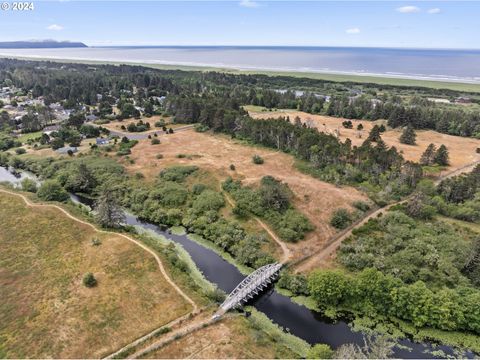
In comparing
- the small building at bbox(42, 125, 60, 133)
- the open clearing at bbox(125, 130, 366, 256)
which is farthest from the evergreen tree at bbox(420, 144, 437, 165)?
the small building at bbox(42, 125, 60, 133)

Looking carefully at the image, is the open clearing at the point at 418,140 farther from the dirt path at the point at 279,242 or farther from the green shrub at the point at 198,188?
the green shrub at the point at 198,188

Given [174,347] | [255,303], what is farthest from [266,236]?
[174,347]

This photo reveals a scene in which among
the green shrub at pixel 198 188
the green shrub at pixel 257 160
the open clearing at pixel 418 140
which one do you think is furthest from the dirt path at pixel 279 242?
the open clearing at pixel 418 140

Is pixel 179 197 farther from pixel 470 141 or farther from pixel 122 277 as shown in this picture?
pixel 470 141

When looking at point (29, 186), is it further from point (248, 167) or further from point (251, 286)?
point (251, 286)

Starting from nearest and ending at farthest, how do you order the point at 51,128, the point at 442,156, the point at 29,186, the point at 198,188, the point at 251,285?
the point at 251,285, the point at 198,188, the point at 29,186, the point at 442,156, the point at 51,128

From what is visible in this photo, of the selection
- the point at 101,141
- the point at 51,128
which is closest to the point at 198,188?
the point at 101,141

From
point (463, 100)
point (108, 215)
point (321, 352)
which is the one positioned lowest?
point (321, 352)

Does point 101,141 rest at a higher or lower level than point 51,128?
lower
